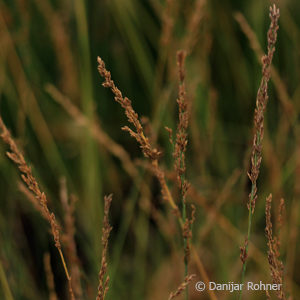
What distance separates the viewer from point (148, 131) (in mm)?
1066

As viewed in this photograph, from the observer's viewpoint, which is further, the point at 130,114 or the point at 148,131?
the point at 148,131

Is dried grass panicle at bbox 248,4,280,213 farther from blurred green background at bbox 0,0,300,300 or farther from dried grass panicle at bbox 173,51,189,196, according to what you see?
blurred green background at bbox 0,0,300,300

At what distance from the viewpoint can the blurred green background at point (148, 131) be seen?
1332 millimetres

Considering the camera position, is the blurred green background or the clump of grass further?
the blurred green background

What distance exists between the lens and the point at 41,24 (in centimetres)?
202

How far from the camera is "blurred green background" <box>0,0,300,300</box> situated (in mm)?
1332

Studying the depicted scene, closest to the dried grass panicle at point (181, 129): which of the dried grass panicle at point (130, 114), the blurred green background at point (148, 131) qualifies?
the dried grass panicle at point (130, 114)

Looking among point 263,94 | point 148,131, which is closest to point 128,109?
point 263,94

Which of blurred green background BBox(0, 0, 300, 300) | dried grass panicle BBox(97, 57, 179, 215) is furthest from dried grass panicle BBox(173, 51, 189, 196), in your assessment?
blurred green background BBox(0, 0, 300, 300)

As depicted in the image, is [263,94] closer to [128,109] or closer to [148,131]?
[128,109]

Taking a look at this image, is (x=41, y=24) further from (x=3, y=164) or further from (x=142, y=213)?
(x=142, y=213)

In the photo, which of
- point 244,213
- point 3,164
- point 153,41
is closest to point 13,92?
point 3,164

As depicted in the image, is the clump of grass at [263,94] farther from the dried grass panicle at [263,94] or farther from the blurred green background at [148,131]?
the blurred green background at [148,131]

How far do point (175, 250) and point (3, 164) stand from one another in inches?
24.8
